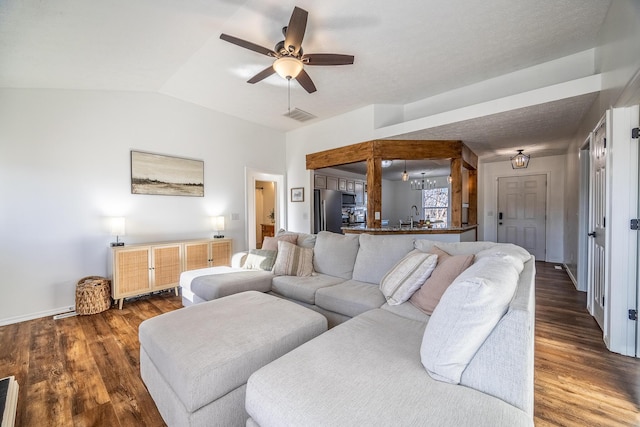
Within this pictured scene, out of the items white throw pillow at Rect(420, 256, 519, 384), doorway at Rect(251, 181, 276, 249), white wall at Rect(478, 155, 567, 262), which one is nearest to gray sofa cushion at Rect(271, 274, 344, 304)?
white throw pillow at Rect(420, 256, 519, 384)

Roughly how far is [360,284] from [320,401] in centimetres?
158

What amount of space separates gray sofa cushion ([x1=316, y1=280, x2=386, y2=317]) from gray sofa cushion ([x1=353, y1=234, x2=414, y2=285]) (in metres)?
0.12

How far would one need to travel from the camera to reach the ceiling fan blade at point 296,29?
192 centimetres

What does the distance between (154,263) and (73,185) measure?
1308 millimetres

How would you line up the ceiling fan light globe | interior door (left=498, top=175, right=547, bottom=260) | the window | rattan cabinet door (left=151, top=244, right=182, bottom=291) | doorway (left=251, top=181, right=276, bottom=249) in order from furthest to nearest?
1. the window
2. doorway (left=251, top=181, right=276, bottom=249)
3. interior door (left=498, top=175, right=547, bottom=260)
4. rattan cabinet door (left=151, top=244, right=182, bottom=291)
5. the ceiling fan light globe

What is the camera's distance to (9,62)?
7.88ft

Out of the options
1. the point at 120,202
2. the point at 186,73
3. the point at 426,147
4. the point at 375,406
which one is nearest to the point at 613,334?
the point at 375,406

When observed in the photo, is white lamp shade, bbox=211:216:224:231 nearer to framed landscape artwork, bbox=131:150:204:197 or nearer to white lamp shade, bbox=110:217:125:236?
framed landscape artwork, bbox=131:150:204:197

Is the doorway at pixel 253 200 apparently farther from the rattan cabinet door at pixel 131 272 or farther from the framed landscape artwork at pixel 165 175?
the rattan cabinet door at pixel 131 272

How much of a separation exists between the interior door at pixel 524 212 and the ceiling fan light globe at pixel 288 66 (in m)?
6.01

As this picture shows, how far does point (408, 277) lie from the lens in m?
1.89

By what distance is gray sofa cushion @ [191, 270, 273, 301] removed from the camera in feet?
8.14

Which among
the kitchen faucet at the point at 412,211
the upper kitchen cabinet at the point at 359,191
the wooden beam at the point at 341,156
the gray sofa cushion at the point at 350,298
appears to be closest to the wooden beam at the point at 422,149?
the wooden beam at the point at 341,156

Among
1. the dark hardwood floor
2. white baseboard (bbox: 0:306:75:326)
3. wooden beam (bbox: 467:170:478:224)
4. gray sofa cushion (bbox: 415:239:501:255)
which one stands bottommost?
the dark hardwood floor
